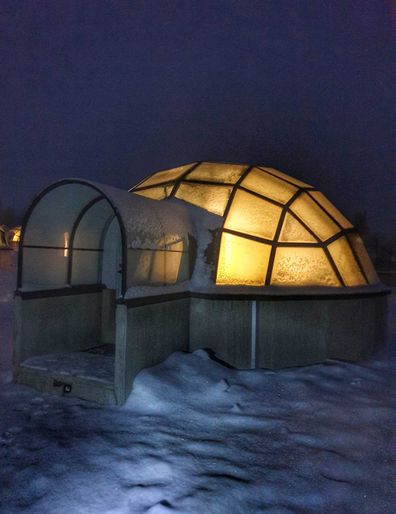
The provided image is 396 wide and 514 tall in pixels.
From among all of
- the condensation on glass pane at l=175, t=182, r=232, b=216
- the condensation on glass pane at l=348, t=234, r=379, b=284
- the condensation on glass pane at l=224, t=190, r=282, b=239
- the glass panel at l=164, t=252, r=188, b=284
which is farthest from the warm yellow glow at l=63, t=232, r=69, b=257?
the condensation on glass pane at l=348, t=234, r=379, b=284

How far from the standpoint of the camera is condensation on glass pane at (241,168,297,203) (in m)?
8.79

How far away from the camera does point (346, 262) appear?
28.7ft

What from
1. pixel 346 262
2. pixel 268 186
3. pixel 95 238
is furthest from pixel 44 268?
pixel 346 262

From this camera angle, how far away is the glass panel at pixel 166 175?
9.98 meters

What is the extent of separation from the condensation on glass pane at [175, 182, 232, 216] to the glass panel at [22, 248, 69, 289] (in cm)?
317

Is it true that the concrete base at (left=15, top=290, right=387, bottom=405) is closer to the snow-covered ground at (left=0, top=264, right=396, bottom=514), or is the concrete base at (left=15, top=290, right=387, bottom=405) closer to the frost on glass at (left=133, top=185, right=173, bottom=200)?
the snow-covered ground at (left=0, top=264, right=396, bottom=514)

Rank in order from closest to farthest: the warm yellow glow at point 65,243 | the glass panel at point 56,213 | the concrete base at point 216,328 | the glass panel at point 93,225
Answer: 1. the concrete base at point 216,328
2. the glass panel at point 56,213
3. the warm yellow glow at point 65,243
4. the glass panel at point 93,225

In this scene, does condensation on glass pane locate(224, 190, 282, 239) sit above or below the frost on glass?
below

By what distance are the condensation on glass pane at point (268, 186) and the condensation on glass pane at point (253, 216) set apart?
32 centimetres

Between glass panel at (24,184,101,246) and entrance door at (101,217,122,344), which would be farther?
entrance door at (101,217,122,344)

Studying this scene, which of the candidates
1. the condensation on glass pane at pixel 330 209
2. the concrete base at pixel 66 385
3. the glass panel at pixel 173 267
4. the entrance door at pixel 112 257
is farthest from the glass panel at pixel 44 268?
the condensation on glass pane at pixel 330 209

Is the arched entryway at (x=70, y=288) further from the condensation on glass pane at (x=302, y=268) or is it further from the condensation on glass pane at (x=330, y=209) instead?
the condensation on glass pane at (x=330, y=209)

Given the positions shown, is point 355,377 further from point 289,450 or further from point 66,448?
point 66,448

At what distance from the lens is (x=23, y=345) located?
21.6 ft
